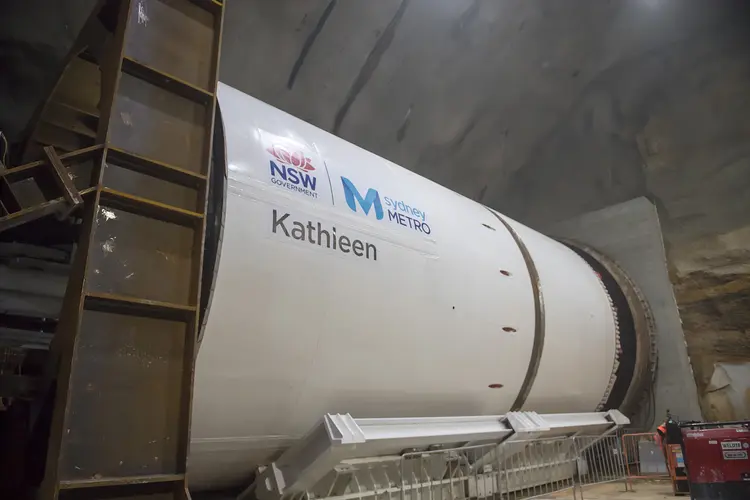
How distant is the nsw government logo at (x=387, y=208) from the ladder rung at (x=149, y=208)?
100 cm

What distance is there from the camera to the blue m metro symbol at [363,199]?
3.01 metres

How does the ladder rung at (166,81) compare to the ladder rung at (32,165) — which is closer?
the ladder rung at (32,165)

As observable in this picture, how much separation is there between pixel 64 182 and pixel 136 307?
0.51 metres

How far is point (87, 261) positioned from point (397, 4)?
14.4 ft

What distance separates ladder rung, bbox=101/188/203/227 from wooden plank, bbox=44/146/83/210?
101 millimetres

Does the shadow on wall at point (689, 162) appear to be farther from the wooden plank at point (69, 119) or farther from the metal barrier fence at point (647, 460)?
the wooden plank at point (69, 119)

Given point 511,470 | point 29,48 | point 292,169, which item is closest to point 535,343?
point 511,470

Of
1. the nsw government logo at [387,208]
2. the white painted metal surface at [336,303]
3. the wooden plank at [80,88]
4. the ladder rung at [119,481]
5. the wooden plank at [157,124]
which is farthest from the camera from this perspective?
the nsw government logo at [387,208]

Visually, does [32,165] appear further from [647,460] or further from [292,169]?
[647,460]

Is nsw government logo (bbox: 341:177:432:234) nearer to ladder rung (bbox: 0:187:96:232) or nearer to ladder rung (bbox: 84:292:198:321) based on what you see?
ladder rung (bbox: 84:292:198:321)

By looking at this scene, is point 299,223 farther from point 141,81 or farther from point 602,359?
point 602,359

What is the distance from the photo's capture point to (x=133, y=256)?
2.04m

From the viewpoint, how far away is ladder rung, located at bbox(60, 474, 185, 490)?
5.43ft

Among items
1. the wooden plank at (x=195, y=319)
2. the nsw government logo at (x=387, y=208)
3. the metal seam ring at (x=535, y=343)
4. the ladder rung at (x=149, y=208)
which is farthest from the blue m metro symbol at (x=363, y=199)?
the metal seam ring at (x=535, y=343)
